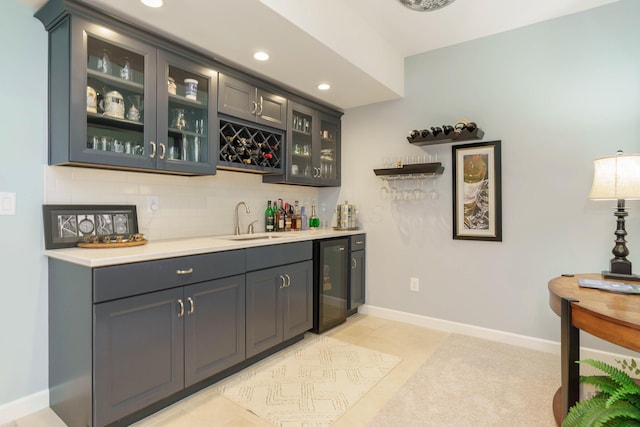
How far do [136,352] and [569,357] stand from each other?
217 centimetres

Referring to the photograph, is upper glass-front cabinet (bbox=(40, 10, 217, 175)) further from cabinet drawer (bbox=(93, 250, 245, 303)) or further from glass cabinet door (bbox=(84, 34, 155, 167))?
cabinet drawer (bbox=(93, 250, 245, 303))

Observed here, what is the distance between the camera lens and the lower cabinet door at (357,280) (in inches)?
142

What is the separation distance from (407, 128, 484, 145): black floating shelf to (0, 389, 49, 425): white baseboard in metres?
3.31

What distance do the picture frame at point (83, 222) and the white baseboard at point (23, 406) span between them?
862mm

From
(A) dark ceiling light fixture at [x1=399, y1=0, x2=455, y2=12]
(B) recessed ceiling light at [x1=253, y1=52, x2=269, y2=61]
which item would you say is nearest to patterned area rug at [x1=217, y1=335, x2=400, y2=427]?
(B) recessed ceiling light at [x1=253, y1=52, x2=269, y2=61]

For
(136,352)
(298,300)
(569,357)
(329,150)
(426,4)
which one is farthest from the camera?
(329,150)

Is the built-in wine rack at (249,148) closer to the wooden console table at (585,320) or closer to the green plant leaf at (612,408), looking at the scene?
the wooden console table at (585,320)

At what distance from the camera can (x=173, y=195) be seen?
8.89 ft

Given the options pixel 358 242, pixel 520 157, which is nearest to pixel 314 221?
pixel 358 242

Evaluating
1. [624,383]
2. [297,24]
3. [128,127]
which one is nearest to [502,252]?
[624,383]

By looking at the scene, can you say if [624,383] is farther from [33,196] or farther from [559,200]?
[33,196]

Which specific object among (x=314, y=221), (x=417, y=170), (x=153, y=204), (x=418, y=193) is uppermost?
(x=417, y=170)

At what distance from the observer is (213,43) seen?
2.38 m

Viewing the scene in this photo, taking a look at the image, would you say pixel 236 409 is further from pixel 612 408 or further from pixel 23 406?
Result: pixel 612 408
